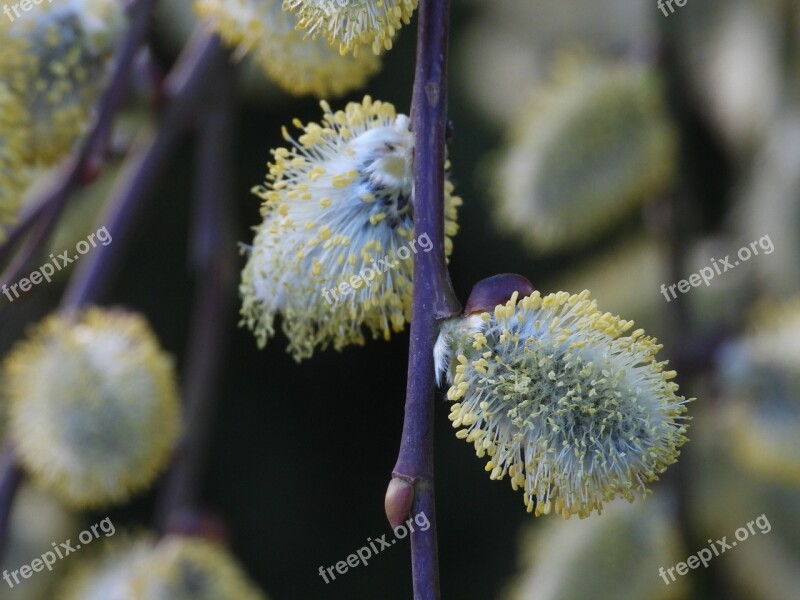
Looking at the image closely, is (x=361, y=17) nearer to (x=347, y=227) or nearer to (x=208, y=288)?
(x=347, y=227)

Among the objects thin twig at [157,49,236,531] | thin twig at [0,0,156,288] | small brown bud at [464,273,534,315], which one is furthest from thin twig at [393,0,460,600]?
thin twig at [157,49,236,531]

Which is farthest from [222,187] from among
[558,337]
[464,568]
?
[464,568]

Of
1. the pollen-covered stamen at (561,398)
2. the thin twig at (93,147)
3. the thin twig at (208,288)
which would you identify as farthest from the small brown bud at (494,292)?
the thin twig at (208,288)

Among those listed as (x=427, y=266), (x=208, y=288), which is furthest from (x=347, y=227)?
(x=208, y=288)

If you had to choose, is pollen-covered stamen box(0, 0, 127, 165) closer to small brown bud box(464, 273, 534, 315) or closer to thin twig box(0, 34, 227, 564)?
thin twig box(0, 34, 227, 564)

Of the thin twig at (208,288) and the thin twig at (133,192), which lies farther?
the thin twig at (208,288)

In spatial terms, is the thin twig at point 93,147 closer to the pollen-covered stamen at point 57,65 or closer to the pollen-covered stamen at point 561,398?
the pollen-covered stamen at point 57,65

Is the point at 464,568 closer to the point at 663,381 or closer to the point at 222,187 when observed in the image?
the point at 222,187
